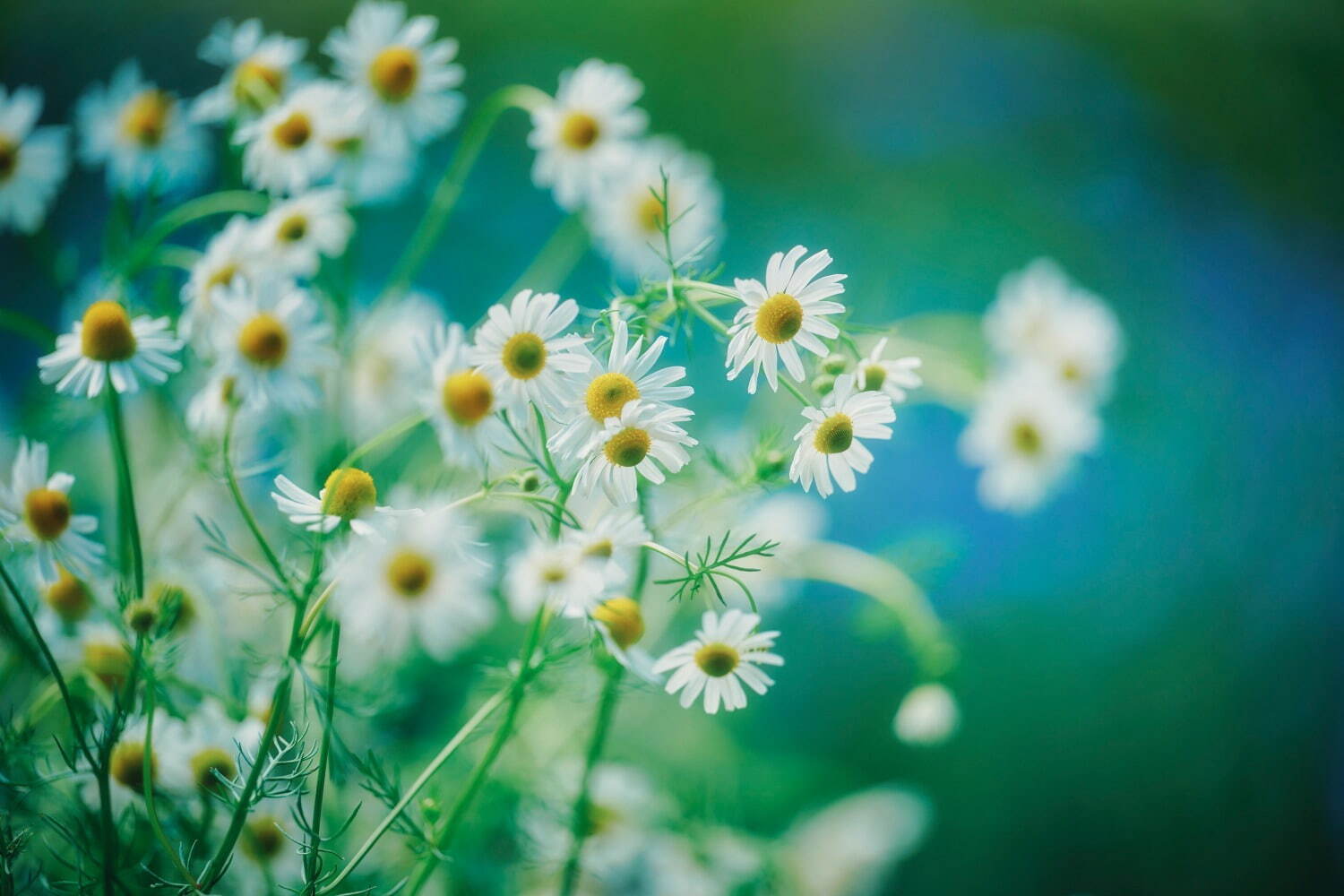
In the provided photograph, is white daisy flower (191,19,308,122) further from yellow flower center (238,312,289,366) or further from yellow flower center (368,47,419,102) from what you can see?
yellow flower center (238,312,289,366)

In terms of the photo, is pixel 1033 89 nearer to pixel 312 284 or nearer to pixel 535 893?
pixel 312 284

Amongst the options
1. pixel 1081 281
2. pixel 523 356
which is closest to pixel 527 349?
pixel 523 356

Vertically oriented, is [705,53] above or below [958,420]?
above

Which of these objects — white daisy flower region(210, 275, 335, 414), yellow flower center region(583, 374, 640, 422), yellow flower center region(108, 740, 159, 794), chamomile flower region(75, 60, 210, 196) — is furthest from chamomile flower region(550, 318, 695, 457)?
chamomile flower region(75, 60, 210, 196)

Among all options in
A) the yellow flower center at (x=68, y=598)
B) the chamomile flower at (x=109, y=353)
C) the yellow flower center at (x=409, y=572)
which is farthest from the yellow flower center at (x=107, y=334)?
the yellow flower center at (x=409, y=572)

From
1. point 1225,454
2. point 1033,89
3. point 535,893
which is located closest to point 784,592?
point 535,893

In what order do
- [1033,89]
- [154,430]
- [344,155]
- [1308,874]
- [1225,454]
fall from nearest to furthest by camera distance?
[344,155]
[154,430]
[1308,874]
[1225,454]
[1033,89]

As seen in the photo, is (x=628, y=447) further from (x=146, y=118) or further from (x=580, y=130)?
(x=146, y=118)
